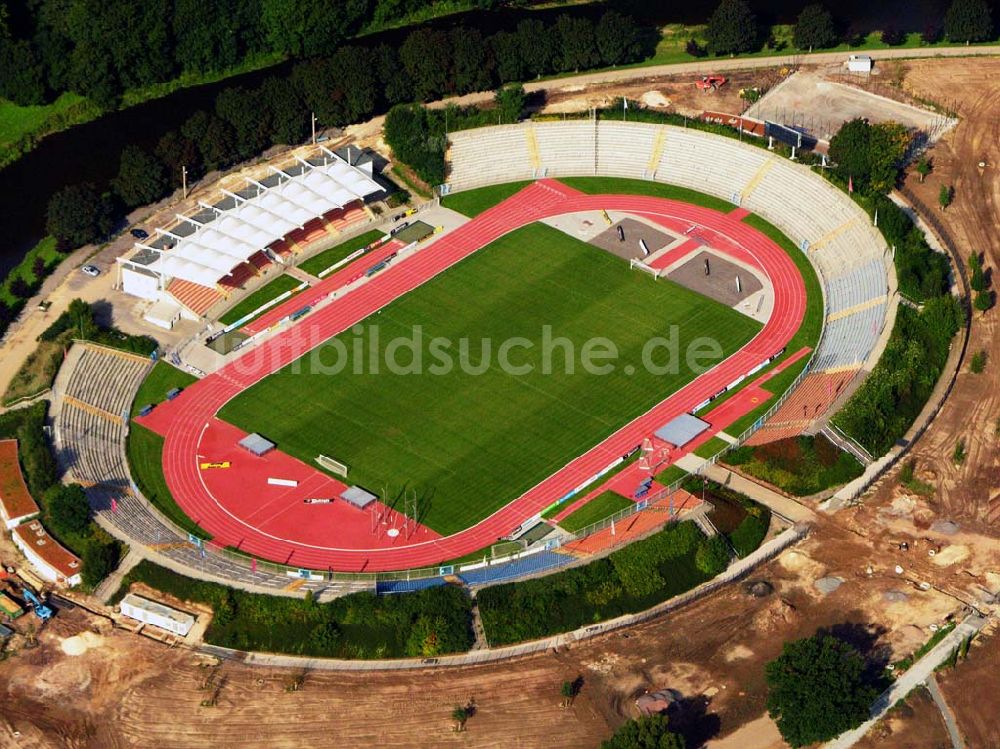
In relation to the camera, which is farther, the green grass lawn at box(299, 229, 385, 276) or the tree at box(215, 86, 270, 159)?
the tree at box(215, 86, 270, 159)

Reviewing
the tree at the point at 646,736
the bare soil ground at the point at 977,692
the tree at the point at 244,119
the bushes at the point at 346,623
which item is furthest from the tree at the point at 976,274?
the tree at the point at 244,119

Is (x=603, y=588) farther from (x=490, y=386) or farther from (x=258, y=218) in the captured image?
(x=258, y=218)

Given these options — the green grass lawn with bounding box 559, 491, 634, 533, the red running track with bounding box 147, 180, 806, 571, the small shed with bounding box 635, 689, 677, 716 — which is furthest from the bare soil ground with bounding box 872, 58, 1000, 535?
the small shed with bounding box 635, 689, 677, 716

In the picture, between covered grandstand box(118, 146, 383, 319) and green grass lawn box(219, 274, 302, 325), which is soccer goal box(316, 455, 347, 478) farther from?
covered grandstand box(118, 146, 383, 319)

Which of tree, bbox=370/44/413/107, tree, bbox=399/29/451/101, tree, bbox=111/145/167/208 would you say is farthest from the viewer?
tree, bbox=399/29/451/101

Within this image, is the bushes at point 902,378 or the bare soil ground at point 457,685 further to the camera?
the bushes at point 902,378

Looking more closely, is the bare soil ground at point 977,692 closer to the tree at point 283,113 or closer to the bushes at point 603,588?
the bushes at point 603,588

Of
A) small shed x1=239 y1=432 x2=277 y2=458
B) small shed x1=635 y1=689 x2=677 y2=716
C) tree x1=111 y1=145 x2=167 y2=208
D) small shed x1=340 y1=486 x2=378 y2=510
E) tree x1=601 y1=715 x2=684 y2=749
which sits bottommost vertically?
small shed x1=635 y1=689 x2=677 y2=716
